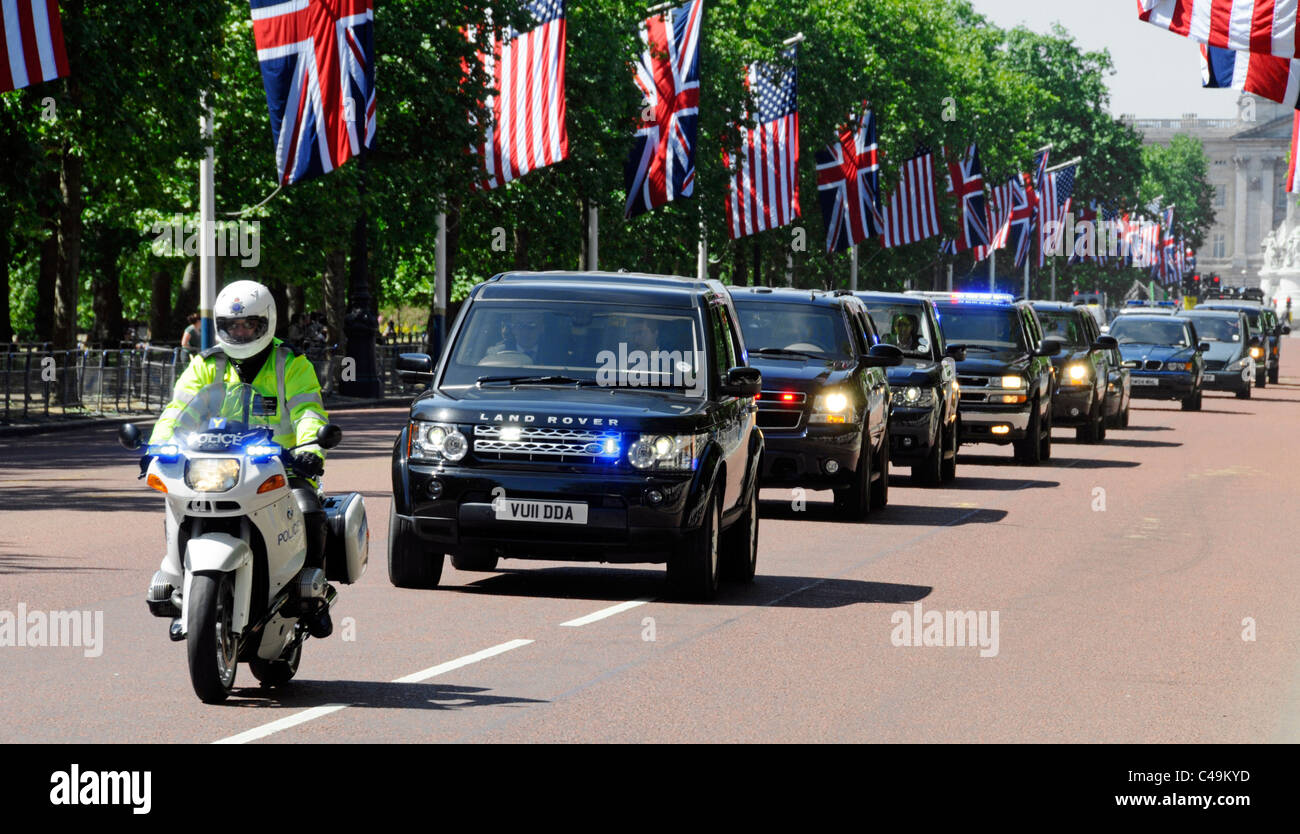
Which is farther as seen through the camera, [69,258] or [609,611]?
[69,258]

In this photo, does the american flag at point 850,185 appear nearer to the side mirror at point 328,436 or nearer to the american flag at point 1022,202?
the american flag at point 1022,202

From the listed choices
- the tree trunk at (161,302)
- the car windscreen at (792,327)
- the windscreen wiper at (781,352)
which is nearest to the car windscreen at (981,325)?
the car windscreen at (792,327)

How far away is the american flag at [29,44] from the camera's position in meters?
24.8

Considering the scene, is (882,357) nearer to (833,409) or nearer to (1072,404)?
(833,409)

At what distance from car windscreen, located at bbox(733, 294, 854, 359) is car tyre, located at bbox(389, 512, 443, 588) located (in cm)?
720

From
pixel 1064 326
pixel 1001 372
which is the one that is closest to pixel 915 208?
pixel 1064 326

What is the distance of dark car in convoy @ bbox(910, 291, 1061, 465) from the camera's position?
26.8m

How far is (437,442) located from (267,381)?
3890 millimetres

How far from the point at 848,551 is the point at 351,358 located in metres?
29.8

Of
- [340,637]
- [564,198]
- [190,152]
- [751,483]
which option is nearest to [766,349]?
[751,483]

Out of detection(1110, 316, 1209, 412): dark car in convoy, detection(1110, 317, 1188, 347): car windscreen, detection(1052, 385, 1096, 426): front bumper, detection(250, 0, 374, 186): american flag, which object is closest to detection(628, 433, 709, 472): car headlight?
detection(250, 0, 374, 186): american flag

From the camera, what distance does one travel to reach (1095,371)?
109 ft

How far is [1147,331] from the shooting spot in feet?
152

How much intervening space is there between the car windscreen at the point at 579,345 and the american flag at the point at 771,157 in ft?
117
